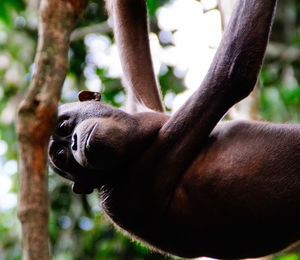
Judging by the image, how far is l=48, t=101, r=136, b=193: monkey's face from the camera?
3.48 m

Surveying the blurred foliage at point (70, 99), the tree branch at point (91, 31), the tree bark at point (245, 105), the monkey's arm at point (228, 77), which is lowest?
the blurred foliage at point (70, 99)

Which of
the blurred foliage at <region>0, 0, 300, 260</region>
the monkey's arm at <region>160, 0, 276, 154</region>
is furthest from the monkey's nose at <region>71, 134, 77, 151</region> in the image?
the blurred foliage at <region>0, 0, 300, 260</region>

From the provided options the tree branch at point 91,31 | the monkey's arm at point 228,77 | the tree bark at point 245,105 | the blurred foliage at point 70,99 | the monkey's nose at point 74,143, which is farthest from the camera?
the tree branch at point 91,31

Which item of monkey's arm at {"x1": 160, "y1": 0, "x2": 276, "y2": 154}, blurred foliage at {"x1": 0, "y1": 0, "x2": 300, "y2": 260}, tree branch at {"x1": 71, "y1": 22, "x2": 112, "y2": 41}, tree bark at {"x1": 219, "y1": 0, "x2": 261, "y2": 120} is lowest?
blurred foliage at {"x1": 0, "y1": 0, "x2": 300, "y2": 260}

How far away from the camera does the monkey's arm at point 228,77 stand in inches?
127

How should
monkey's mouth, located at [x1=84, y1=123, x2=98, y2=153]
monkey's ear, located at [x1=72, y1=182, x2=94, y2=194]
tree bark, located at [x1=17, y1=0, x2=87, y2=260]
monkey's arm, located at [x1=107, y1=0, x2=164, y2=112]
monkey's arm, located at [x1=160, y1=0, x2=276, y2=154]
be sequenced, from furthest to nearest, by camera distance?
monkey's arm, located at [x1=107, y1=0, x2=164, y2=112]
tree bark, located at [x1=17, y1=0, x2=87, y2=260]
monkey's ear, located at [x1=72, y1=182, x2=94, y2=194]
monkey's mouth, located at [x1=84, y1=123, x2=98, y2=153]
monkey's arm, located at [x1=160, y1=0, x2=276, y2=154]

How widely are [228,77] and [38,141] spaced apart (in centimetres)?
143

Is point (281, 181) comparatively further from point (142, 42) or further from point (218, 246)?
point (142, 42)

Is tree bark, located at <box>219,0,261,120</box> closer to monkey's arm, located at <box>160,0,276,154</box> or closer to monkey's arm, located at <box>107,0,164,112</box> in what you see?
monkey's arm, located at <box>107,0,164,112</box>

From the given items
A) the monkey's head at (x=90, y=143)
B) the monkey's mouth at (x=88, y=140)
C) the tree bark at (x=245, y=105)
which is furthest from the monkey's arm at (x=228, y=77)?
the tree bark at (x=245, y=105)

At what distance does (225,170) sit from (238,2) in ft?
3.11

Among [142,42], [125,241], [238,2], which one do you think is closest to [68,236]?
[125,241]

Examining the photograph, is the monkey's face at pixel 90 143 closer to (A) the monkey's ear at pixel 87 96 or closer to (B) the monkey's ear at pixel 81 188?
(B) the monkey's ear at pixel 81 188

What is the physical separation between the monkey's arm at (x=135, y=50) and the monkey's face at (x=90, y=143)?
24.0 inches
